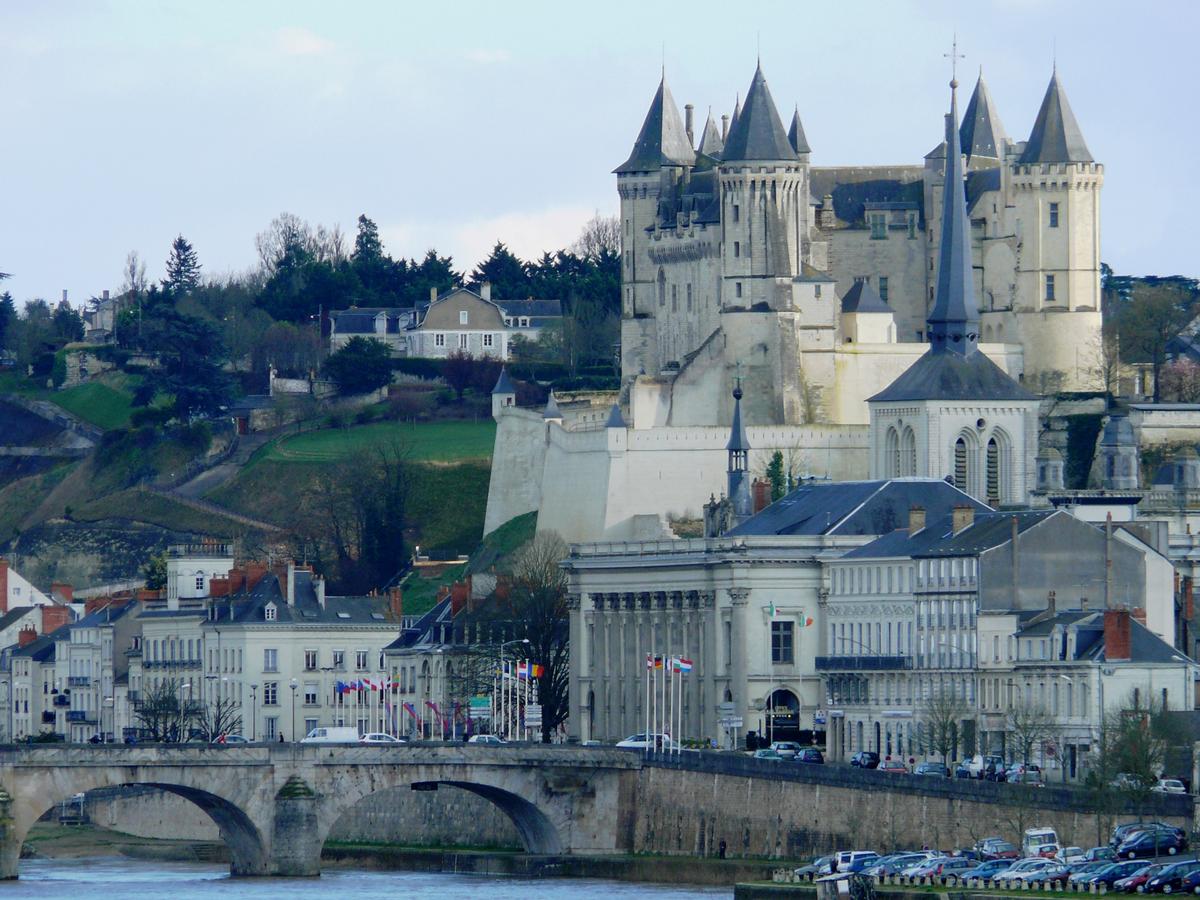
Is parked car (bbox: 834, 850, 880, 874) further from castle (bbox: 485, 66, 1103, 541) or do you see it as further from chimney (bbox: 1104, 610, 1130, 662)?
castle (bbox: 485, 66, 1103, 541)

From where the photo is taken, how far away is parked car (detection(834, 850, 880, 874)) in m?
85.2

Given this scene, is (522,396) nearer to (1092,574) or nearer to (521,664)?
(521,664)

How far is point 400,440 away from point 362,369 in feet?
41.1

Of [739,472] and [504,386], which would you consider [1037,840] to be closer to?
[739,472]

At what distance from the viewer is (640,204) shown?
15750 cm

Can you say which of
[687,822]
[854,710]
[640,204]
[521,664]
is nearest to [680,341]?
[640,204]

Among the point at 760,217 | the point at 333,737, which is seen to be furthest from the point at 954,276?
the point at 333,737

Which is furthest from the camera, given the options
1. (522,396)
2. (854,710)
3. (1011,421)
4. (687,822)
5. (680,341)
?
(522,396)

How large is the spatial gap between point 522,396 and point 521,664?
56988mm

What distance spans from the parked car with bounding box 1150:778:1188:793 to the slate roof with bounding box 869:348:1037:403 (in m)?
42.3

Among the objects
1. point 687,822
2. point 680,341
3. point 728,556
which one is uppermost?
point 680,341

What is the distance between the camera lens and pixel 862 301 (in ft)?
495

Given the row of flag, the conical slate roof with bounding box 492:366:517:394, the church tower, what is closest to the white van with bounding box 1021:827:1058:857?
the row of flag

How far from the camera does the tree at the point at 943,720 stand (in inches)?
3935
